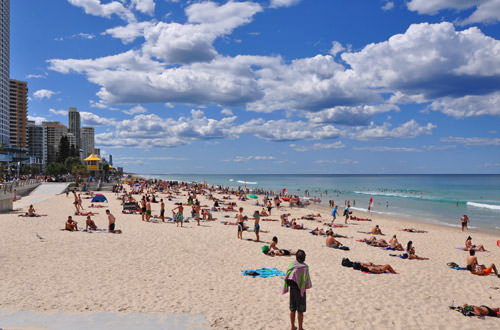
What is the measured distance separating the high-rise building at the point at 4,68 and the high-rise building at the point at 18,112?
35.3 feet

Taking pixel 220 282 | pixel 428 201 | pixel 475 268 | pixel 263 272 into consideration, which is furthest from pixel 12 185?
pixel 428 201

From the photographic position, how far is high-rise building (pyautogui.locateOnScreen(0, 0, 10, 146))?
Answer: 111 metres

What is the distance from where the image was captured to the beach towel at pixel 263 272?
9289 millimetres

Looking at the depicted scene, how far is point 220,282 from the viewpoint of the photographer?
8.58m

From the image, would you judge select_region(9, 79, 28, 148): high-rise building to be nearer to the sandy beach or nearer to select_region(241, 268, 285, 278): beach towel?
the sandy beach

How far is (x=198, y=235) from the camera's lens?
1515 cm

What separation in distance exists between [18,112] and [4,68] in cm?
2240

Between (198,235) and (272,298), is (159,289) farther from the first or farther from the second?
(198,235)

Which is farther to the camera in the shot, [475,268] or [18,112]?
[18,112]

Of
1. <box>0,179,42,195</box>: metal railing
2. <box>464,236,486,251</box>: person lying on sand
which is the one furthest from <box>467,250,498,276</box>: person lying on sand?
<box>0,179,42,195</box>: metal railing

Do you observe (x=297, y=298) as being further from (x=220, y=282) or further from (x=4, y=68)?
(x=4, y=68)

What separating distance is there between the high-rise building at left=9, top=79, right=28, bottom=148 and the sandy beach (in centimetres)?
13477

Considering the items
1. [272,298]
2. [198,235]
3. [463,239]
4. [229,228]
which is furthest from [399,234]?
[272,298]

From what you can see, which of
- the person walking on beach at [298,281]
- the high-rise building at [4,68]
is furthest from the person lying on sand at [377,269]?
the high-rise building at [4,68]
